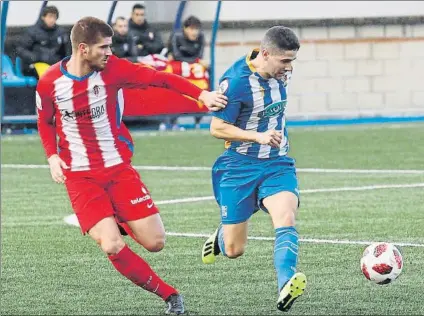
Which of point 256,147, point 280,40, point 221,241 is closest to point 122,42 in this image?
point 221,241

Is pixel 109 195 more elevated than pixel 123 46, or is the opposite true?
pixel 109 195

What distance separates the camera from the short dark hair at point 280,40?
7.89 meters

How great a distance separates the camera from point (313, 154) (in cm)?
1803

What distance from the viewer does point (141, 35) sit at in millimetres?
22000

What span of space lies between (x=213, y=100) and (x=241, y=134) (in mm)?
264

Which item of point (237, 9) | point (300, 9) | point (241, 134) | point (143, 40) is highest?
point (241, 134)

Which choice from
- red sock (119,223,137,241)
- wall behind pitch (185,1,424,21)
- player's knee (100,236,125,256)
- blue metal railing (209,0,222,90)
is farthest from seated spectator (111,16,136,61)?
player's knee (100,236,125,256)

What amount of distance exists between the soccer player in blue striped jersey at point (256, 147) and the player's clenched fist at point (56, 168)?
954 millimetres

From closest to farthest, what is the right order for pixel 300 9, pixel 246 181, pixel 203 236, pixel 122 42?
pixel 246 181 → pixel 203 236 → pixel 122 42 → pixel 300 9

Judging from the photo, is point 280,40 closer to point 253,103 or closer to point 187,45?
point 253,103

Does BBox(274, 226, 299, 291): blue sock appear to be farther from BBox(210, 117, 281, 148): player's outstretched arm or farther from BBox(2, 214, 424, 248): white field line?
BBox(2, 214, 424, 248): white field line

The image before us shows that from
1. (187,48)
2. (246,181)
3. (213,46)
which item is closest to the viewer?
(246,181)

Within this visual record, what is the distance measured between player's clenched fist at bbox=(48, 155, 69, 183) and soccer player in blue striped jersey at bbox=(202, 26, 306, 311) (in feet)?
3.13

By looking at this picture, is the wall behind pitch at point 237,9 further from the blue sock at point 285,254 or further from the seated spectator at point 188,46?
the blue sock at point 285,254
